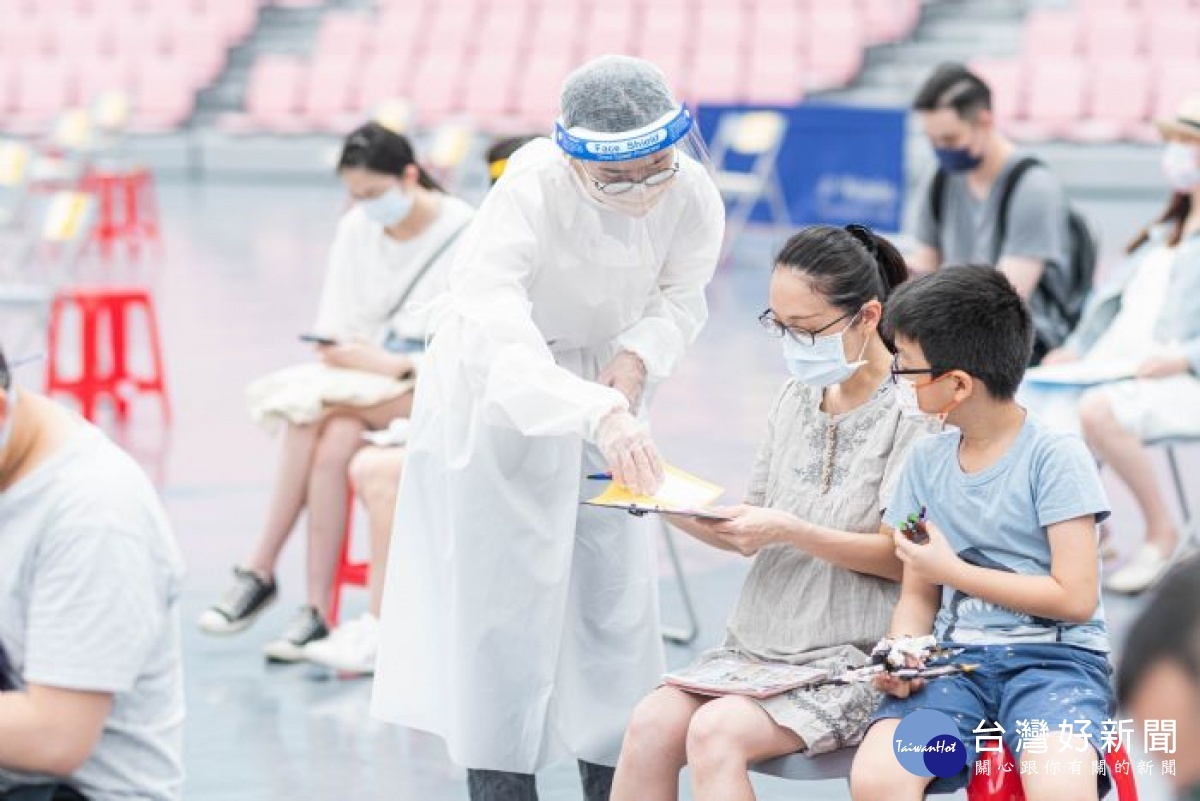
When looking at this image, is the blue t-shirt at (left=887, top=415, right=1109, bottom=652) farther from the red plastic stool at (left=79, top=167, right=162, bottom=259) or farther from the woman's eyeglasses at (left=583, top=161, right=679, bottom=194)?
the red plastic stool at (left=79, top=167, right=162, bottom=259)

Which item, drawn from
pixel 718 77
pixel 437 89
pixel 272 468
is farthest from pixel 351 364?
pixel 437 89

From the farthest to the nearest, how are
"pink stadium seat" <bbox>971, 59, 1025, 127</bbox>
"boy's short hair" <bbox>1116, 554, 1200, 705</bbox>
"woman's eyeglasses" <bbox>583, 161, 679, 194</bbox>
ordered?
1. "pink stadium seat" <bbox>971, 59, 1025, 127</bbox>
2. "woman's eyeglasses" <bbox>583, 161, 679, 194</bbox>
3. "boy's short hair" <bbox>1116, 554, 1200, 705</bbox>

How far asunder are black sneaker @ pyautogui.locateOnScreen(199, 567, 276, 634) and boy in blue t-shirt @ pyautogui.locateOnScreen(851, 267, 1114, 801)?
2.22 metres

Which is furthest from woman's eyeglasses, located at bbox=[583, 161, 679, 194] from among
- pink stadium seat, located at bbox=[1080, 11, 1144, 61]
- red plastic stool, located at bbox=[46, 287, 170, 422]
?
pink stadium seat, located at bbox=[1080, 11, 1144, 61]

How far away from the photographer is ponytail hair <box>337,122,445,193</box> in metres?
4.47

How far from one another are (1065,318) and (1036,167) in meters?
0.41

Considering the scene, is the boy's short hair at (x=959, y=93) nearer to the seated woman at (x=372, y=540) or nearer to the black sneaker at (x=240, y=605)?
the seated woman at (x=372, y=540)

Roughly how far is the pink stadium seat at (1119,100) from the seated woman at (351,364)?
10.4 meters

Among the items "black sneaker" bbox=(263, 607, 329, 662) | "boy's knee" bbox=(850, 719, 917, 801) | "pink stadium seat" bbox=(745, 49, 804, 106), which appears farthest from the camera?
"pink stadium seat" bbox=(745, 49, 804, 106)

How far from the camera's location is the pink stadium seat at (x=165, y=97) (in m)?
18.2

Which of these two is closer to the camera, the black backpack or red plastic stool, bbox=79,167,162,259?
the black backpack

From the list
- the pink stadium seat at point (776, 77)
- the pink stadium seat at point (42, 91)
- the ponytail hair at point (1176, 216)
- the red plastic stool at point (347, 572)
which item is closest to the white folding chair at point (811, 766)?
the red plastic stool at point (347, 572)

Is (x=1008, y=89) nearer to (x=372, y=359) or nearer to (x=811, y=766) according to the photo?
(x=372, y=359)

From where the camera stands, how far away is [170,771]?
2.30m
